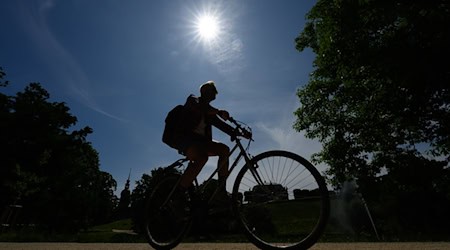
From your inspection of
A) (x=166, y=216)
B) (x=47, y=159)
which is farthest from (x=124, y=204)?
(x=166, y=216)

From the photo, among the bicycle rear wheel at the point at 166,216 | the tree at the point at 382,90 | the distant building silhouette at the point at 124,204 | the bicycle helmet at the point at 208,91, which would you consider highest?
the distant building silhouette at the point at 124,204

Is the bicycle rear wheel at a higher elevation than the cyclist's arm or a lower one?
lower

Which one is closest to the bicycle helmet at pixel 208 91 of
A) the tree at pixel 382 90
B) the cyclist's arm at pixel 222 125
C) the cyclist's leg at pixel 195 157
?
the cyclist's arm at pixel 222 125

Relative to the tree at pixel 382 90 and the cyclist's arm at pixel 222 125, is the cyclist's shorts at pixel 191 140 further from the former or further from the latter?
the tree at pixel 382 90

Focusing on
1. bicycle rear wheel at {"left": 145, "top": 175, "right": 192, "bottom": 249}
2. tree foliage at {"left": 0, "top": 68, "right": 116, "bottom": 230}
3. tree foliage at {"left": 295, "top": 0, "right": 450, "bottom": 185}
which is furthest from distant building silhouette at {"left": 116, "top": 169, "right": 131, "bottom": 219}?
bicycle rear wheel at {"left": 145, "top": 175, "right": 192, "bottom": 249}

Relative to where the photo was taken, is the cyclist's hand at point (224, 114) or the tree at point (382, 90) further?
the tree at point (382, 90)

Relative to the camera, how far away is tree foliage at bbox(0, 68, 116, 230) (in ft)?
93.1

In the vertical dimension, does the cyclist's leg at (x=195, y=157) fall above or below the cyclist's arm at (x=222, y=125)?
below

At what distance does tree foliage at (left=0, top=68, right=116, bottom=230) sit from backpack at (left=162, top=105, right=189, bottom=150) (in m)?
27.3

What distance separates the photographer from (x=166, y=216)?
4.64 metres

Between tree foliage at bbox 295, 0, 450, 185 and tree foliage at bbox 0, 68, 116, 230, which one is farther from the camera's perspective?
tree foliage at bbox 0, 68, 116, 230

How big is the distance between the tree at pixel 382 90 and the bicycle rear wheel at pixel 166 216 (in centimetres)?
1050

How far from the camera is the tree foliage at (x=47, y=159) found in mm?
28375

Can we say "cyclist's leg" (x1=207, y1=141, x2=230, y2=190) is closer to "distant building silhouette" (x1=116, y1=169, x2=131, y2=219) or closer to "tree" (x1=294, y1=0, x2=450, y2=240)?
"tree" (x1=294, y1=0, x2=450, y2=240)
